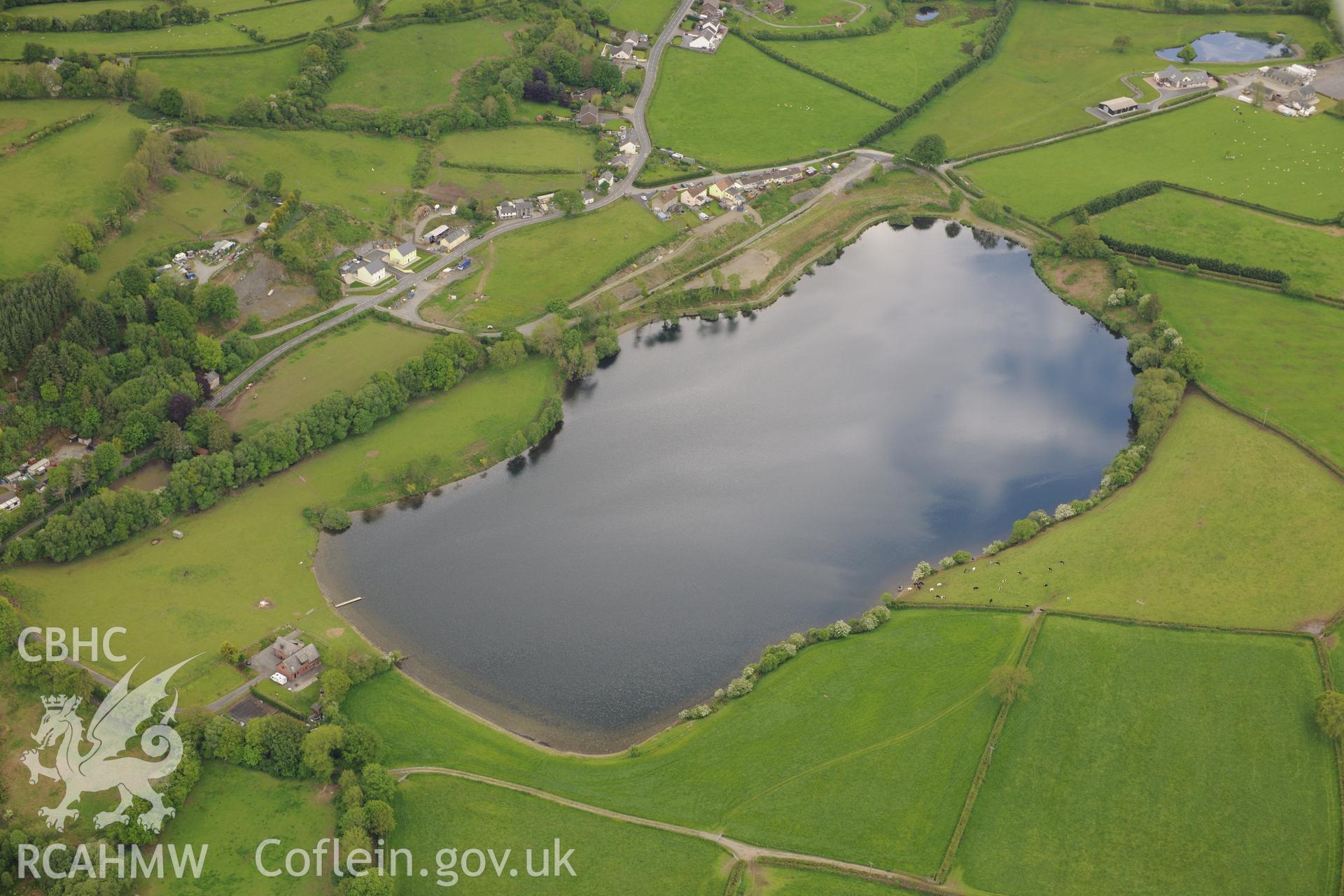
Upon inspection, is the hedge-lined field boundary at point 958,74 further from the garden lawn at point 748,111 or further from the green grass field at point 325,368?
the green grass field at point 325,368

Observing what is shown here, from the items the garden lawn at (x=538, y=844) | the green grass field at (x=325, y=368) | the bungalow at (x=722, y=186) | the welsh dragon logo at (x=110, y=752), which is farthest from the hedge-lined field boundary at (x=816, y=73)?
the welsh dragon logo at (x=110, y=752)

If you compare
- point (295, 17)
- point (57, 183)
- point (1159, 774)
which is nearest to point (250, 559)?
point (57, 183)

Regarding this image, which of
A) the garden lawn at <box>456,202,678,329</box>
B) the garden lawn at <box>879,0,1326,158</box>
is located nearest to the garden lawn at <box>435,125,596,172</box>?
the garden lawn at <box>456,202,678,329</box>

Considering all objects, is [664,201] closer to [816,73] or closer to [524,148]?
[524,148]

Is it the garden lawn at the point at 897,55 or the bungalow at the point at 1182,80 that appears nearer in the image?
the bungalow at the point at 1182,80

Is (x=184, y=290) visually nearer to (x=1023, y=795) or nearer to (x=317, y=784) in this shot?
(x=317, y=784)

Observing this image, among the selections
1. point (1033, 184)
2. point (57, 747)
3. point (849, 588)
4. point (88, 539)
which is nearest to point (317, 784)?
point (57, 747)
